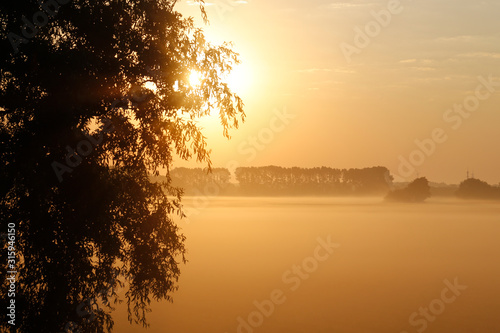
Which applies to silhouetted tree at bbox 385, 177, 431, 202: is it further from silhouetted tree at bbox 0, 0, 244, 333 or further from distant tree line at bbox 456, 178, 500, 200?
silhouetted tree at bbox 0, 0, 244, 333

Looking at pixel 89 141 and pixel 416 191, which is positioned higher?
pixel 416 191

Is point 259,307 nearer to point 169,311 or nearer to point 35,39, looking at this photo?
Answer: point 169,311

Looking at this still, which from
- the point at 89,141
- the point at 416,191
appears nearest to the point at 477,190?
the point at 416,191

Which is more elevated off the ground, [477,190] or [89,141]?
[477,190]

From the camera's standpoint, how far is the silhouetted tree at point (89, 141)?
47.4ft

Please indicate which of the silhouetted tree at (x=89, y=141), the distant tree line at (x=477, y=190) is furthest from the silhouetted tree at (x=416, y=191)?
the silhouetted tree at (x=89, y=141)

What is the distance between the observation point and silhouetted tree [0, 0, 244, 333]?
47.4 ft

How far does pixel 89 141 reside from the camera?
49.6 ft

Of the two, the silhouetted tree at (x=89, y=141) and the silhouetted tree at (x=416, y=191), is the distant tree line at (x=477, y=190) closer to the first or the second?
the silhouetted tree at (x=416, y=191)

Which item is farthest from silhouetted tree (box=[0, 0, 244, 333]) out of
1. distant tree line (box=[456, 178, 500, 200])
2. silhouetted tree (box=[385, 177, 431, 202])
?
distant tree line (box=[456, 178, 500, 200])

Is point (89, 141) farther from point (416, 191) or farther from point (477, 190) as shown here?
point (477, 190)

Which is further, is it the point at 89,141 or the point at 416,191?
the point at 416,191

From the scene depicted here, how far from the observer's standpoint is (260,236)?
103 m

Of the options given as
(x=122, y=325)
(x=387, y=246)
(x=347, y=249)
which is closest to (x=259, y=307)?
(x=122, y=325)
